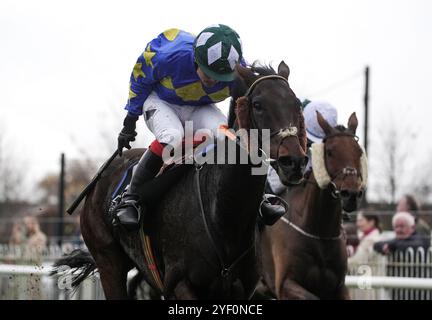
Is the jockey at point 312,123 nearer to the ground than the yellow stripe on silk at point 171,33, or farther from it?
nearer to the ground

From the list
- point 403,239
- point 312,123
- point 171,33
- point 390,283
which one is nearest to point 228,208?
point 171,33

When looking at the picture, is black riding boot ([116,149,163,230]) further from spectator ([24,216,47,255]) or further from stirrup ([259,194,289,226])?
spectator ([24,216,47,255])

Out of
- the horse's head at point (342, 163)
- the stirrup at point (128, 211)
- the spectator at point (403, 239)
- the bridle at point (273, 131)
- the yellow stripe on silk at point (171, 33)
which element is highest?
the yellow stripe on silk at point (171, 33)

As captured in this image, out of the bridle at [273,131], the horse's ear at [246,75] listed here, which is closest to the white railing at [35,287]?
the horse's ear at [246,75]

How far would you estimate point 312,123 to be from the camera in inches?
348

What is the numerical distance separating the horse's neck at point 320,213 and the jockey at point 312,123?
417 millimetres

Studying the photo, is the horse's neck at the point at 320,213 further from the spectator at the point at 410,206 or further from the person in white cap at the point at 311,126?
the spectator at the point at 410,206

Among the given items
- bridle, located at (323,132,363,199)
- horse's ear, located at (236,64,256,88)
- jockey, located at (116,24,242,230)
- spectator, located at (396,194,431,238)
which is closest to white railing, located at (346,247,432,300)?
spectator, located at (396,194,431,238)

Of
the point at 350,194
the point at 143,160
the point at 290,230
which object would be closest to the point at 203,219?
the point at 143,160

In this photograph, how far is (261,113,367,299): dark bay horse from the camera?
794cm

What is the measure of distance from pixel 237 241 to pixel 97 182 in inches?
78.6

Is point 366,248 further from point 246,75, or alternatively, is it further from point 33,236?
point 246,75

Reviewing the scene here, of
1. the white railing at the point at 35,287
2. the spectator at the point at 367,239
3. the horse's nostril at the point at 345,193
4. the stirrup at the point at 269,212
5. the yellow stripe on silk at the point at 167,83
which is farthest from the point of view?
the spectator at the point at 367,239

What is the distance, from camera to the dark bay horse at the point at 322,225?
7938mm
